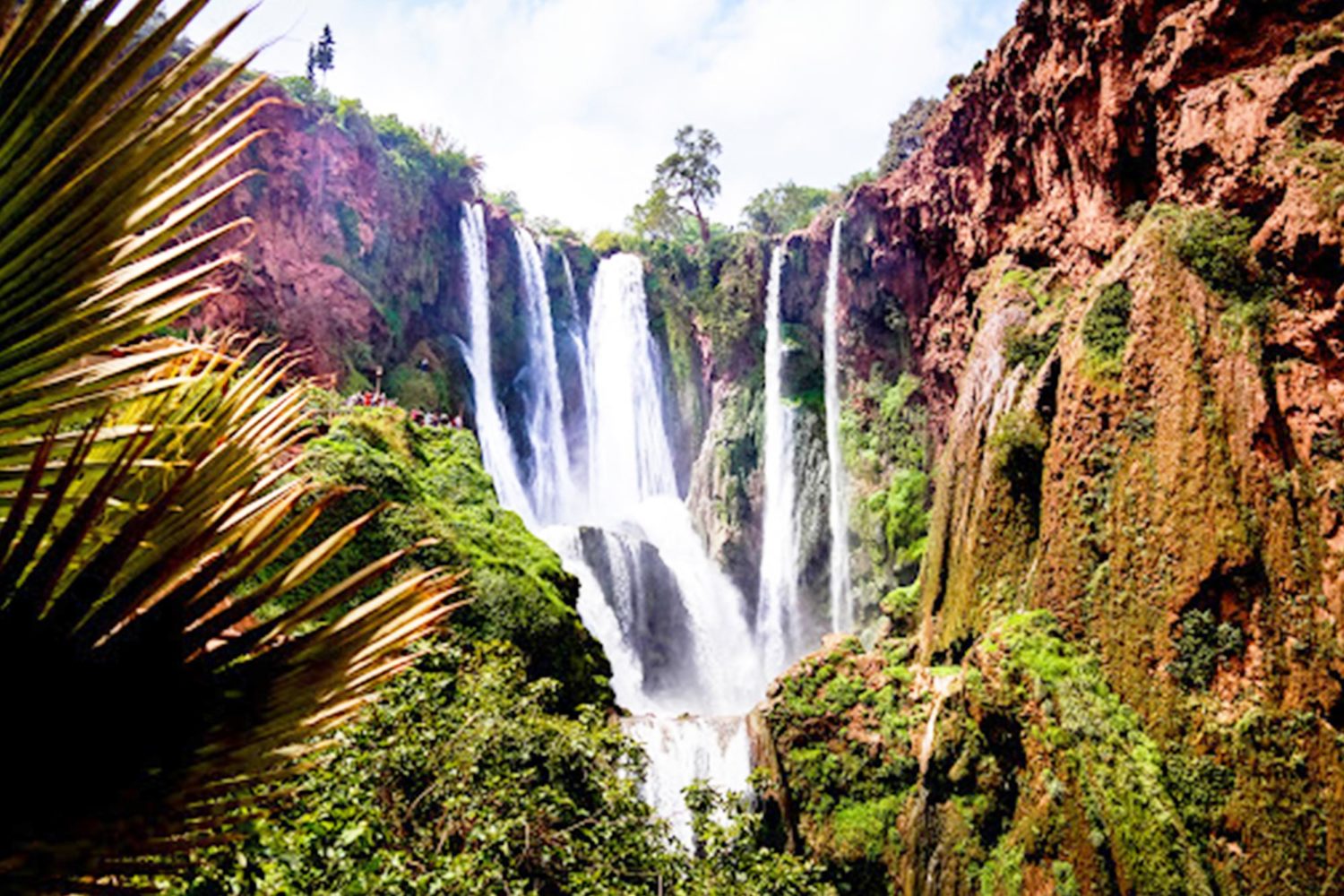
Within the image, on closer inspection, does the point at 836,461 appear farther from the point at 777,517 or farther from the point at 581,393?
the point at 581,393

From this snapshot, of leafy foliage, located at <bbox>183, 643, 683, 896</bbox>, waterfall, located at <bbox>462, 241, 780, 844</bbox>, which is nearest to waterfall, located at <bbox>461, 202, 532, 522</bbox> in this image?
waterfall, located at <bbox>462, 241, 780, 844</bbox>

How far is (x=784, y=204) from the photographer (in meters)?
47.8

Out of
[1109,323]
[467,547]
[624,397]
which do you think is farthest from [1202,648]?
[624,397]

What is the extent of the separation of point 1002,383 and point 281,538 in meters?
17.2

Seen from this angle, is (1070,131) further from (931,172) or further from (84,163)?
(84,163)

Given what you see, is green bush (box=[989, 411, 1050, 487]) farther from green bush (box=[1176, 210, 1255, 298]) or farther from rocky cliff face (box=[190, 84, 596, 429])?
rocky cliff face (box=[190, 84, 596, 429])

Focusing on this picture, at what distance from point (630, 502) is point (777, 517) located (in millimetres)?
7848

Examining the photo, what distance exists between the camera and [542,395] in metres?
33.9

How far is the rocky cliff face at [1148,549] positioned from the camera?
391 inches

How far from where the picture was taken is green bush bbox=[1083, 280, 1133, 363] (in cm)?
1307

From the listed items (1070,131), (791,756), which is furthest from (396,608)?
(1070,131)

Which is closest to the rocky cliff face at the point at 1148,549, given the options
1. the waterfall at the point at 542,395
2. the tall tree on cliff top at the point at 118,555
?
the tall tree on cliff top at the point at 118,555

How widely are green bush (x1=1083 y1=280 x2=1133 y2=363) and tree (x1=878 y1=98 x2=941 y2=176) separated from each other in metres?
24.5

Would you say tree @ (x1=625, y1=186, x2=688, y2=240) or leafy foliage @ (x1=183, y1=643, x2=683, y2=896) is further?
tree @ (x1=625, y1=186, x2=688, y2=240)
